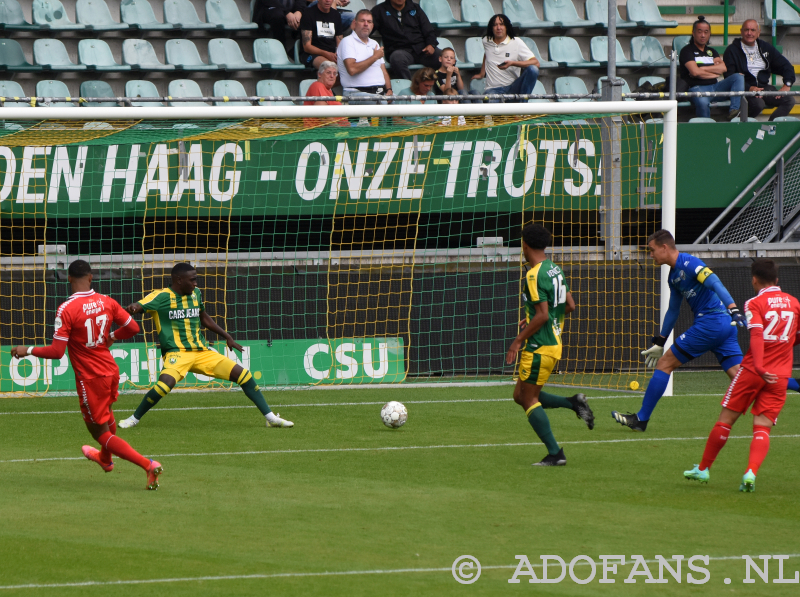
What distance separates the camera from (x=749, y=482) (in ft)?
22.9

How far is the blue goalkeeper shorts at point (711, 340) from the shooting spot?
9578 millimetres

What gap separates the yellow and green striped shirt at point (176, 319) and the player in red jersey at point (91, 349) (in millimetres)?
2633

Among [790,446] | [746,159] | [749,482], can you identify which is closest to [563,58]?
[746,159]

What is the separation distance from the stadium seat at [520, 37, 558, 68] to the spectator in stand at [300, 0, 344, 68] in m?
3.15

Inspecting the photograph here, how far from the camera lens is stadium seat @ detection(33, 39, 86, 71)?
15586 mm

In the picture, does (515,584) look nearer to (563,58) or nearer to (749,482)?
(749,482)

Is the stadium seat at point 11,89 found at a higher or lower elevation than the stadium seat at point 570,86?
lower

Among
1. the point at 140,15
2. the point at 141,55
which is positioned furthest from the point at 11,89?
the point at 140,15

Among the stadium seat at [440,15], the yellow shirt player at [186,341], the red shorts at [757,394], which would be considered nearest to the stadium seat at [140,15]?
the stadium seat at [440,15]

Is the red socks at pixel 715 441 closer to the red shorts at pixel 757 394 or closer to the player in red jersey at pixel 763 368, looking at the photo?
the player in red jersey at pixel 763 368

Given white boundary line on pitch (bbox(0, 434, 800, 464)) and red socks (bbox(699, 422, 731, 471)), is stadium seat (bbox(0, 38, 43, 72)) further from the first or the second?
red socks (bbox(699, 422, 731, 471))

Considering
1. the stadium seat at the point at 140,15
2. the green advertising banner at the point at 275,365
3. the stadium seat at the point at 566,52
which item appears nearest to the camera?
the green advertising banner at the point at 275,365

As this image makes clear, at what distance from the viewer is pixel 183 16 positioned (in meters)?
16.9

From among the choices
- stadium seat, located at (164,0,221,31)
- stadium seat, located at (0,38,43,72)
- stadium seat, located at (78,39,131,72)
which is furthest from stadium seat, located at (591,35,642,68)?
stadium seat, located at (0,38,43,72)
